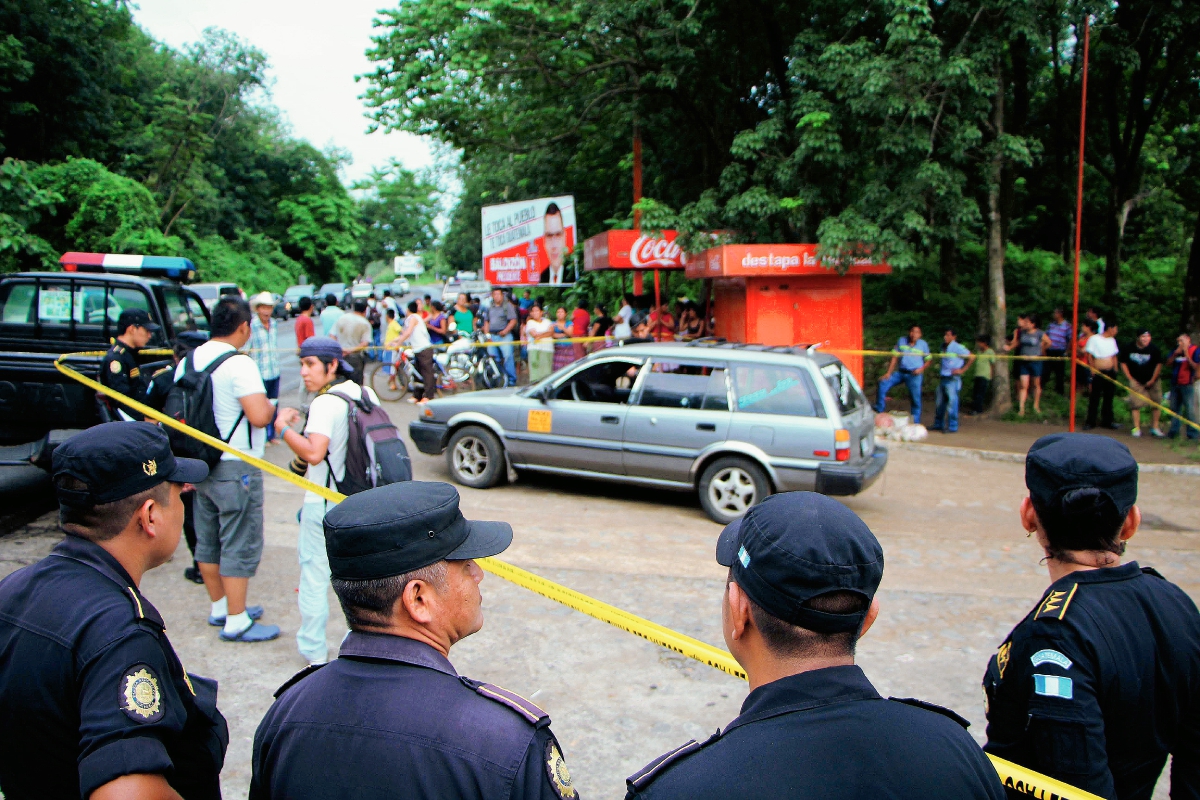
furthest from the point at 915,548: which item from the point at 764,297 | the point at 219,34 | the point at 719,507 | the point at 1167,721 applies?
the point at 219,34

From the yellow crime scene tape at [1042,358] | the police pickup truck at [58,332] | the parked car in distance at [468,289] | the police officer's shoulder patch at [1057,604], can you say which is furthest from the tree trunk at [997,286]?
the parked car in distance at [468,289]

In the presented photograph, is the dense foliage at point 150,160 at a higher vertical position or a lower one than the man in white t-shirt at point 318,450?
higher

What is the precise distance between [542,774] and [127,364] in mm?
5985

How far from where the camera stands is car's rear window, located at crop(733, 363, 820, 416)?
27.1 feet

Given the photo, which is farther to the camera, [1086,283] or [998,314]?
[1086,283]

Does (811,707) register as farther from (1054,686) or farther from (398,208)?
(398,208)

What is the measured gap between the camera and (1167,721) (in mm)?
2197

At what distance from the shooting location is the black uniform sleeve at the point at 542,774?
1652 millimetres

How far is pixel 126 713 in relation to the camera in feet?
6.59

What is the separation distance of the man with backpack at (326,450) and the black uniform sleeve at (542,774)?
2998 mm

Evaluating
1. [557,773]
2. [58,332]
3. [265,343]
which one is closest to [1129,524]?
[557,773]

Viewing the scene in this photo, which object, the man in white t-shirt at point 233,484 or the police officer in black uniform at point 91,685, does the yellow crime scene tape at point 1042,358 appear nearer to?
the man in white t-shirt at point 233,484

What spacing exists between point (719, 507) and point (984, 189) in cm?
787

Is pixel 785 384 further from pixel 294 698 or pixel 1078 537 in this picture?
pixel 294 698
